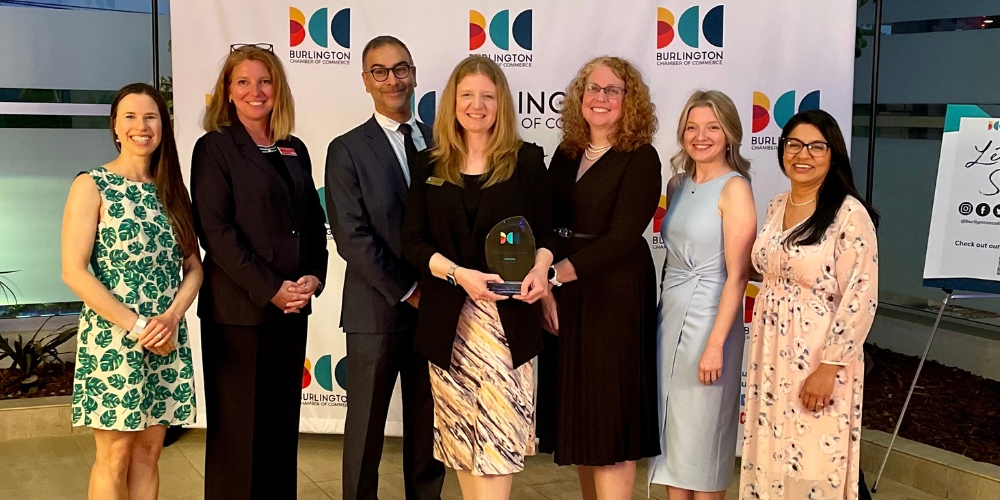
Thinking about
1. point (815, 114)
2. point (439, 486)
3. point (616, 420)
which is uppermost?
point (815, 114)

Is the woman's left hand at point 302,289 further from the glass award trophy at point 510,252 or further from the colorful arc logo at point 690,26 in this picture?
the colorful arc logo at point 690,26

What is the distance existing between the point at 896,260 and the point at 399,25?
4.02 m

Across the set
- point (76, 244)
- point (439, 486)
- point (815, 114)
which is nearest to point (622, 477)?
point (439, 486)

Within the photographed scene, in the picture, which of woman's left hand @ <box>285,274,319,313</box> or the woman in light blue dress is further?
woman's left hand @ <box>285,274,319,313</box>

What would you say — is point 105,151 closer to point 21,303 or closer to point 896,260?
point 21,303

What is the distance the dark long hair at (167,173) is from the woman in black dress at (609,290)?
48.3 inches

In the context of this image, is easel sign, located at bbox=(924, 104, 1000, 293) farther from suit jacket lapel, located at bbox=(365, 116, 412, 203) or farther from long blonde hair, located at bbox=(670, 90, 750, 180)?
suit jacket lapel, located at bbox=(365, 116, 412, 203)

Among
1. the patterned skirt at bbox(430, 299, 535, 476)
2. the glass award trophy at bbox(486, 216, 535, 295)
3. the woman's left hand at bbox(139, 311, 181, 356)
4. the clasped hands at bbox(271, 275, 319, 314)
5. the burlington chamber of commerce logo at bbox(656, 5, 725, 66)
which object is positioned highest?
the burlington chamber of commerce logo at bbox(656, 5, 725, 66)

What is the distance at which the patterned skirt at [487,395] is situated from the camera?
2.81 meters

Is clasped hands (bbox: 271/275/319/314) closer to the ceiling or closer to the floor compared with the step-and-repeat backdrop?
closer to the floor

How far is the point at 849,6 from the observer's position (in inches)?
162

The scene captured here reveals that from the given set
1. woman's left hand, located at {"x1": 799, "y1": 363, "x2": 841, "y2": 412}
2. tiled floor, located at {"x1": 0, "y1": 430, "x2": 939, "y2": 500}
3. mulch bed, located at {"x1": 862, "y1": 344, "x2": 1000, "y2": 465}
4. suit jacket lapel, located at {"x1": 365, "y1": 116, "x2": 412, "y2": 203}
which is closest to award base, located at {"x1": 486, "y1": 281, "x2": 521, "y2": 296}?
suit jacket lapel, located at {"x1": 365, "y1": 116, "x2": 412, "y2": 203}

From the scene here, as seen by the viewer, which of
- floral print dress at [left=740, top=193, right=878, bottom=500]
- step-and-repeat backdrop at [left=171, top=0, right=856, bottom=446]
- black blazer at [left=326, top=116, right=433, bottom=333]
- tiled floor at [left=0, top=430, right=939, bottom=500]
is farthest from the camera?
step-and-repeat backdrop at [left=171, top=0, right=856, bottom=446]

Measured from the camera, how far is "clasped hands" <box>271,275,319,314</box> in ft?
9.95
